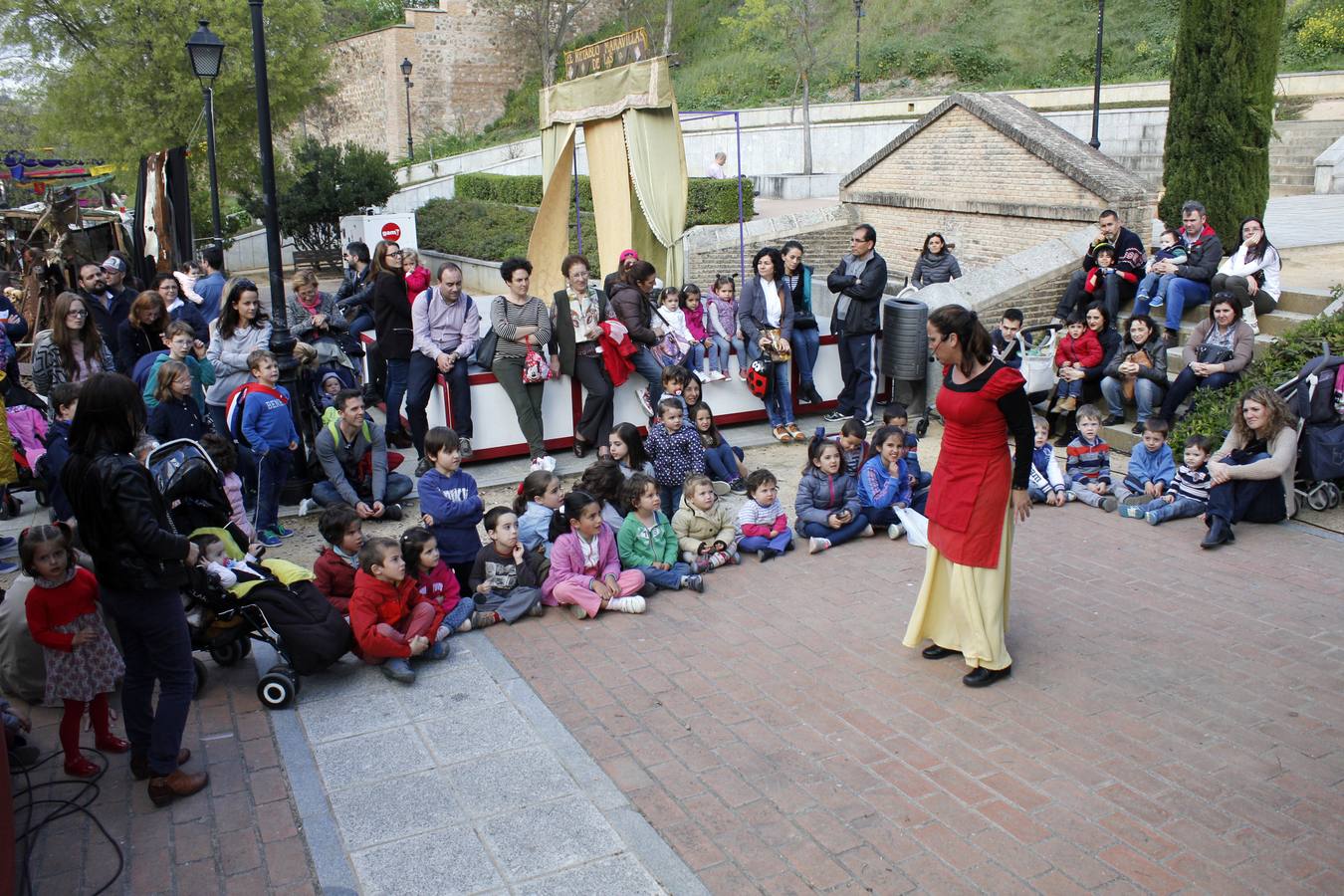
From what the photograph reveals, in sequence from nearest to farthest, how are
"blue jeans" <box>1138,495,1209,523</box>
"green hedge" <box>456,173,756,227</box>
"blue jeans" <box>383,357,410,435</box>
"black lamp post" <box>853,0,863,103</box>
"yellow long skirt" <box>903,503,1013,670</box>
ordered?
"yellow long skirt" <box>903,503,1013,670</box> → "blue jeans" <box>1138,495,1209,523</box> → "blue jeans" <box>383,357,410,435</box> → "green hedge" <box>456,173,756,227</box> → "black lamp post" <box>853,0,863,103</box>

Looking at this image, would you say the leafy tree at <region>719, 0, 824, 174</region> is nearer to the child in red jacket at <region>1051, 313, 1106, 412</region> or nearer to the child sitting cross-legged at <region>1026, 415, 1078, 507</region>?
the child in red jacket at <region>1051, 313, 1106, 412</region>

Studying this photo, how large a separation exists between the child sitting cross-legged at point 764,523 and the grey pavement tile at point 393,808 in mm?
3197

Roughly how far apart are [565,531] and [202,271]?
6.38 m

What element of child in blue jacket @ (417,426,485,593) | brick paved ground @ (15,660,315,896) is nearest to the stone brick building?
child in blue jacket @ (417,426,485,593)

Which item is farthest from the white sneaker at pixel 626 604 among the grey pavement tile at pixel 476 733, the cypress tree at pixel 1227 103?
the cypress tree at pixel 1227 103

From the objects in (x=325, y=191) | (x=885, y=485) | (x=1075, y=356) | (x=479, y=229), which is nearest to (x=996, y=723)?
(x=885, y=485)

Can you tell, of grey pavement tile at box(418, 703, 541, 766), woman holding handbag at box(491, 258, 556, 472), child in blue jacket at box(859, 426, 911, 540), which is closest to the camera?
grey pavement tile at box(418, 703, 541, 766)

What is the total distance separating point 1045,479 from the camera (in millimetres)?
8578

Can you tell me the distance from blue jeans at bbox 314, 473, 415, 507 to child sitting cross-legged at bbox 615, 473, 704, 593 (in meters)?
2.27

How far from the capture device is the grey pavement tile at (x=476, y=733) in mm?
5242

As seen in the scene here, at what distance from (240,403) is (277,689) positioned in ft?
10.4

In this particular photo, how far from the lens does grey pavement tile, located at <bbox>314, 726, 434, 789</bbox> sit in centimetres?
504

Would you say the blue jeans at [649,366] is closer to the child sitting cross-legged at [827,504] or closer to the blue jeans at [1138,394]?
the child sitting cross-legged at [827,504]

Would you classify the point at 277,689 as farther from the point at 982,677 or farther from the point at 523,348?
the point at 523,348
